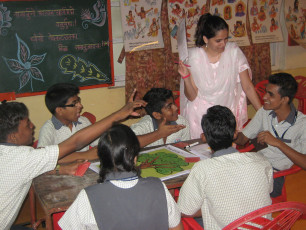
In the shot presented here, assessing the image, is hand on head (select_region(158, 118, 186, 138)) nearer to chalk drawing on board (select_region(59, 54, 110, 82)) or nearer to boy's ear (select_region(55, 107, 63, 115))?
boy's ear (select_region(55, 107, 63, 115))

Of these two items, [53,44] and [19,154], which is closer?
[19,154]

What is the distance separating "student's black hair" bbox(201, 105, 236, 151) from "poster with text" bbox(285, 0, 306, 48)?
13.3 ft

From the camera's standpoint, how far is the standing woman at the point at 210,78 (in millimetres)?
3029

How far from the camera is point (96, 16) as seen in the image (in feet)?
12.8

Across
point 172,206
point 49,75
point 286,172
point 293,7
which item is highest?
point 293,7

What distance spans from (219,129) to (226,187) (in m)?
0.32

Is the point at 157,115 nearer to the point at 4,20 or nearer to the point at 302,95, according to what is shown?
the point at 4,20

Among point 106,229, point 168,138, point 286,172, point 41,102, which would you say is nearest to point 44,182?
point 106,229

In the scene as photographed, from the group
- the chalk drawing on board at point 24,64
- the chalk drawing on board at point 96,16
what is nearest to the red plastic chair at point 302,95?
the chalk drawing on board at point 96,16

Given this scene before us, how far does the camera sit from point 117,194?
54.8 inches

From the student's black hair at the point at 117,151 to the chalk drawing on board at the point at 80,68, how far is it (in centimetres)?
259

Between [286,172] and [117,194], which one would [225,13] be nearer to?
[286,172]

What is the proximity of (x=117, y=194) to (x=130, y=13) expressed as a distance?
3040 mm

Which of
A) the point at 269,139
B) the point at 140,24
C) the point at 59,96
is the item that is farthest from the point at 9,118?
the point at 140,24
